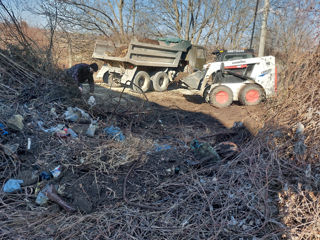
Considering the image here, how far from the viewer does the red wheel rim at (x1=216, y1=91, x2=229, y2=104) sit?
22.3 ft

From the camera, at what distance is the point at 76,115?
13.4 feet

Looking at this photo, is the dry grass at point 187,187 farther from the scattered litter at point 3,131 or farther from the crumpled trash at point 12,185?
the scattered litter at point 3,131

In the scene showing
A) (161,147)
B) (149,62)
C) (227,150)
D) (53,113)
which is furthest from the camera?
(149,62)

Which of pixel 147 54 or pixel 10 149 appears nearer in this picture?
pixel 10 149

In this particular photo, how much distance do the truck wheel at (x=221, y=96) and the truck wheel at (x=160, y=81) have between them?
3619 millimetres

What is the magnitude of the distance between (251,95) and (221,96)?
86 centimetres

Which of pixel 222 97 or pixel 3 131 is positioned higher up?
pixel 222 97

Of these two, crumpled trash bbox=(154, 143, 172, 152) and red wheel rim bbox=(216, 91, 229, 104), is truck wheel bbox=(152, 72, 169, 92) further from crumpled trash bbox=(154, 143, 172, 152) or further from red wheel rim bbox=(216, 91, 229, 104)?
crumpled trash bbox=(154, 143, 172, 152)

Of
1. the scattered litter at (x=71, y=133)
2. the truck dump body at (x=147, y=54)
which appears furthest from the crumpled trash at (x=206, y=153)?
the truck dump body at (x=147, y=54)

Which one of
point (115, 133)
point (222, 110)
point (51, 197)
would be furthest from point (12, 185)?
point (222, 110)

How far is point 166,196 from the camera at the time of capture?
244 centimetres

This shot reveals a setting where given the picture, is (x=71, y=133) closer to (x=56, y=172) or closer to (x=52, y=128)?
(x=52, y=128)

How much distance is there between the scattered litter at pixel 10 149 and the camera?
→ 108 inches

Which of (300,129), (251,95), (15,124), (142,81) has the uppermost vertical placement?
(142,81)
